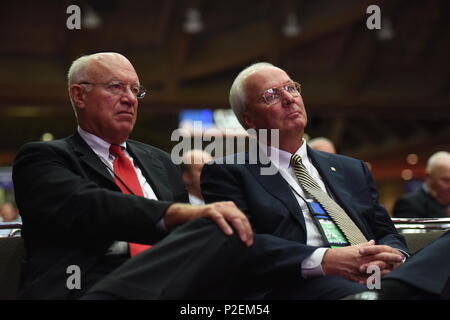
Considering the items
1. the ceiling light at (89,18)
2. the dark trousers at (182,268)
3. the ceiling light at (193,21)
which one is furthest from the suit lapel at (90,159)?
the ceiling light at (193,21)

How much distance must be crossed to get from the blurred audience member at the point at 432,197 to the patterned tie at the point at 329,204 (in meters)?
2.34

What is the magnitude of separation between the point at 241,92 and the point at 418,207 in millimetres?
2492

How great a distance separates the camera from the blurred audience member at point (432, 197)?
4.49m

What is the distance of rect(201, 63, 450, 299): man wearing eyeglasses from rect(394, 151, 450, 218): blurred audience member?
218 centimetres

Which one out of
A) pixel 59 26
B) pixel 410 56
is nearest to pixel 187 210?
pixel 59 26

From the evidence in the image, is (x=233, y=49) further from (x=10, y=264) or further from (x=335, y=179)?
(x=10, y=264)

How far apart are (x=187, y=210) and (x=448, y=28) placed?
26.9 ft

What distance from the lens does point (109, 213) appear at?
5.63ft

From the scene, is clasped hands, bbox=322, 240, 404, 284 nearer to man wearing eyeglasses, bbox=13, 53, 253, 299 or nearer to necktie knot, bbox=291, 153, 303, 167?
man wearing eyeglasses, bbox=13, 53, 253, 299

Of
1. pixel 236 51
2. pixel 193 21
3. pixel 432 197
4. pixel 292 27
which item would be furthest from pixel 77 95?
pixel 236 51

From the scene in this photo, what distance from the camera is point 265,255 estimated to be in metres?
1.88

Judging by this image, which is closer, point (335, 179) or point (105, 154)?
point (105, 154)

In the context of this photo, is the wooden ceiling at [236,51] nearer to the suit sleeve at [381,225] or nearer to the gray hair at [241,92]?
the gray hair at [241,92]
